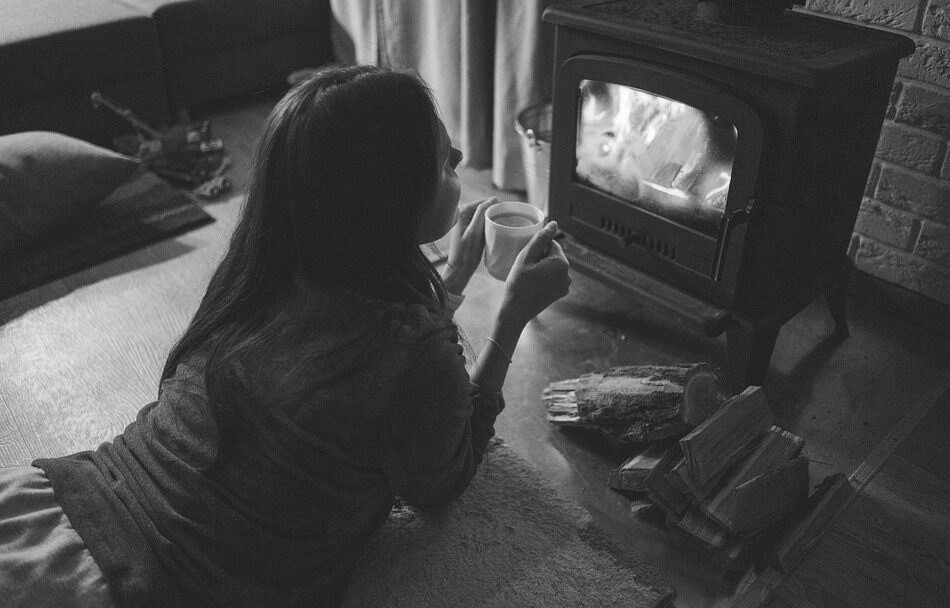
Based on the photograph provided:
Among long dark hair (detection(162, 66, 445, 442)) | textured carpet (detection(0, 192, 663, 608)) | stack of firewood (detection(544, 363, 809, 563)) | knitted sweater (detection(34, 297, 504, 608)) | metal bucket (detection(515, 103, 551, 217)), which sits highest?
long dark hair (detection(162, 66, 445, 442))

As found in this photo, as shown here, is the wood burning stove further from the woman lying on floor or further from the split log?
the woman lying on floor

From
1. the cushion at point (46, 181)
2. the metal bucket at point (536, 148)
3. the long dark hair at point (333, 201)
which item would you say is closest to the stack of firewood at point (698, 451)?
the long dark hair at point (333, 201)

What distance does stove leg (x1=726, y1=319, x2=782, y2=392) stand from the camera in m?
1.50

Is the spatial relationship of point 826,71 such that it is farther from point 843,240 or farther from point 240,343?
point 240,343

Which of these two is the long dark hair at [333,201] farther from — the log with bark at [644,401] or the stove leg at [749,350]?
the stove leg at [749,350]

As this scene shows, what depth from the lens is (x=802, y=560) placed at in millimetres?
1248

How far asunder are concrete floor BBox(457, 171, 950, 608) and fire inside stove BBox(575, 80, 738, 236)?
9.7 inches

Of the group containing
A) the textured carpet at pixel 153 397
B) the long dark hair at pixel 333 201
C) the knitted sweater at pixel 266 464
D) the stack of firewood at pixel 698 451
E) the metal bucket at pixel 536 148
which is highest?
the long dark hair at pixel 333 201

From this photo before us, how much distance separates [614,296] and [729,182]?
0.53 m

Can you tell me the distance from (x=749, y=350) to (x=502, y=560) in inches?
25.2

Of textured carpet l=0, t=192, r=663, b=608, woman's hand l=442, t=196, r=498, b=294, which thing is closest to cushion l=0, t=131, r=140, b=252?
textured carpet l=0, t=192, r=663, b=608

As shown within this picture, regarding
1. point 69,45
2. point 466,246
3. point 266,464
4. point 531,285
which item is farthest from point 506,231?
point 69,45

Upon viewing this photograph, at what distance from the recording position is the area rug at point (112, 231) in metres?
1.98

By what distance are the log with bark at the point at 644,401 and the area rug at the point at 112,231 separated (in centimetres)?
128
